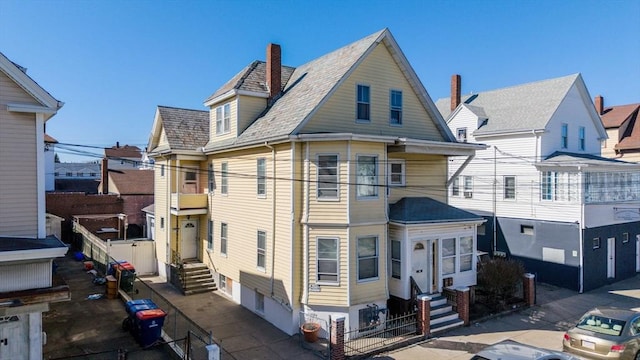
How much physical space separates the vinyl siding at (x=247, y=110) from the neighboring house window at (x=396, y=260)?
361 inches

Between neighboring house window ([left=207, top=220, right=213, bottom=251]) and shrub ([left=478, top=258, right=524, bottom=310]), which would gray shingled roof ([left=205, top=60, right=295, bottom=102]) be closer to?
neighboring house window ([left=207, top=220, right=213, bottom=251])

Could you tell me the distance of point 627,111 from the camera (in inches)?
1464

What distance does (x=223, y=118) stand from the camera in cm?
2050

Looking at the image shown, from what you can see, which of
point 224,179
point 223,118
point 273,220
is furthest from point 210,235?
point 273,220

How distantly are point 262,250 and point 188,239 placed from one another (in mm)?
8026

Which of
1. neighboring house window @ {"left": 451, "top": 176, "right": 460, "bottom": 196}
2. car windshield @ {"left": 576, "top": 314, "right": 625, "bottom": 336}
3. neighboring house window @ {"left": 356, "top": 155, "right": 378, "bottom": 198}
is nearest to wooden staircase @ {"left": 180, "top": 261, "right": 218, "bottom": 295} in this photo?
neighboring house window @ {"left": 356, "top": 155, "right": 378, "bottom": 198}

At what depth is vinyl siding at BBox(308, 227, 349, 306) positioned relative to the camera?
554 inches

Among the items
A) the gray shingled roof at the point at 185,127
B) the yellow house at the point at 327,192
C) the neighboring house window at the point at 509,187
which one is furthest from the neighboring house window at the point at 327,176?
the neighboring house window at the point at 509,187

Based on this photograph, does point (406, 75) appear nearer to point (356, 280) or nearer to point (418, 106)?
point (418, 106)

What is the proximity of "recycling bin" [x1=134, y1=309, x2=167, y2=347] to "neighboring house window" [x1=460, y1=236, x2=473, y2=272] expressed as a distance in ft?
40.2

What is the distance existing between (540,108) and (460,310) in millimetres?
15269

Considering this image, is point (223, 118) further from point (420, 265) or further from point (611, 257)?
point (611, 257)

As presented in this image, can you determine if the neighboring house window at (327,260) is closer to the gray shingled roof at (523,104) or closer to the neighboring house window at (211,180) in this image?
the neighboring house window at (211,180)

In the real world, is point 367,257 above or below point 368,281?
above
